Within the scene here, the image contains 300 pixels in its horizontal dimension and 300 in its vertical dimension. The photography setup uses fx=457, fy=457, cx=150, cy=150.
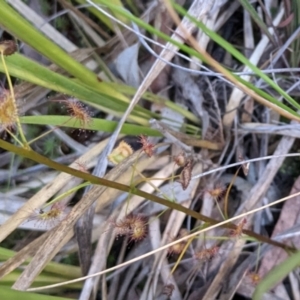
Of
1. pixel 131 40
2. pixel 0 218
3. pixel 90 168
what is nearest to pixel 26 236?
pixel 0 218

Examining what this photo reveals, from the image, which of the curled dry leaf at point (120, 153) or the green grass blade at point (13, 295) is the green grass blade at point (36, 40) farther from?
the green grass blade at point (13, 295)

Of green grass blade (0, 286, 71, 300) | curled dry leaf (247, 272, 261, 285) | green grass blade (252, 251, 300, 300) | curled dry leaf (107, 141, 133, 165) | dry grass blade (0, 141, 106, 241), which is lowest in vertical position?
dry grass blade (0, 141, 106, 241)

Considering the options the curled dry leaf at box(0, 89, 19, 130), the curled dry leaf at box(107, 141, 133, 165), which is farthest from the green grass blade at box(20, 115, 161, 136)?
the curled dry leaf at box(0, 89, 19, 130)

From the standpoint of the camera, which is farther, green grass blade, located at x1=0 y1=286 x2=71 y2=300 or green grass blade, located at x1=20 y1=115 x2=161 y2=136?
green grass blade, located at x1=20 y1=115 x2=161 y2=136

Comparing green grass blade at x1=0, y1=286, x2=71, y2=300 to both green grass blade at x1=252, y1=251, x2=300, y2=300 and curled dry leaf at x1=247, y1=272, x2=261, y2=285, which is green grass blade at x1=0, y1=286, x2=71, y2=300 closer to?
green grass blade at x1=252, y1=251, x2=300, y2=300

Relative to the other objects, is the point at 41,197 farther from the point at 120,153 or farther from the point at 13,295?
the point at 13,295

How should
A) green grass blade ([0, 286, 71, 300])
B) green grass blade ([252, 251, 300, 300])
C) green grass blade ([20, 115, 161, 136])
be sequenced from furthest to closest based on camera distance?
green grass blade ([20, 115, 161, 136]) → green grass blade ([252, 251, 300, 300]) → green grass blade ([0, 286, 71, 300])

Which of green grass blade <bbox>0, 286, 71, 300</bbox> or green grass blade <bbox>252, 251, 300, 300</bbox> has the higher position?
green grass blade <bbox>252, 251, 300, 300</bbox>

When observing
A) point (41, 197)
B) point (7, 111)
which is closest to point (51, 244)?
point (41, 197)

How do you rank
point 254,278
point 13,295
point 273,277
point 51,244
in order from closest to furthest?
point 13,295, point 273,277, point 51,244, point 254,278

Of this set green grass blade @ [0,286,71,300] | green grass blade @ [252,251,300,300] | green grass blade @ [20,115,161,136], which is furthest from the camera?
green grass blade @ [20,115,161,136]

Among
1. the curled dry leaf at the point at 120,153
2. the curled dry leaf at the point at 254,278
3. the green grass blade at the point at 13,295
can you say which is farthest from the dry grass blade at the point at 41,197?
the curled dry leaf at the point at 254,278

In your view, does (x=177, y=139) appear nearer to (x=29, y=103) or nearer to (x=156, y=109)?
(x=156, y=109)
